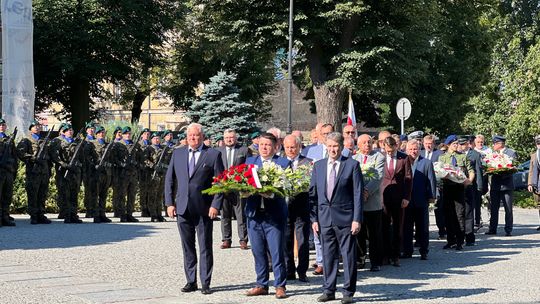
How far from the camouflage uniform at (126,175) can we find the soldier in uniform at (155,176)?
40cm

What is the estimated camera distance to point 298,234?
40.1 feet

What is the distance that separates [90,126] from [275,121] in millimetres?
45270

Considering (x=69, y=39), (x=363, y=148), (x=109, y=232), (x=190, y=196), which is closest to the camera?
(x=190, y=196)

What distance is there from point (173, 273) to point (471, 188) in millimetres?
7073

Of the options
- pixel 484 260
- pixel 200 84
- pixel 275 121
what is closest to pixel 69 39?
pixel 200 84

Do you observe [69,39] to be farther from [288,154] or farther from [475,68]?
[288,154]

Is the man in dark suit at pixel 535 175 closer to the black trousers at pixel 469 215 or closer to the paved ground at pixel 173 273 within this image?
the paved ground at pixel 173 273

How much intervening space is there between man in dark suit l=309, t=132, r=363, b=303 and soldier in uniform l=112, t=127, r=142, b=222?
10317mm

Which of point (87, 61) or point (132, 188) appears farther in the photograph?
point (87, 61)

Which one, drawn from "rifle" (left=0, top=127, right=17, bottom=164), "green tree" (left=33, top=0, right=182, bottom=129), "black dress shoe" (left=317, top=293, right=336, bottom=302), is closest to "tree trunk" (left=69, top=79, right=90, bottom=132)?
"green tree" (left=33, top=0, right=182, bottom=129)

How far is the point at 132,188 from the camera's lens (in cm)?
2070

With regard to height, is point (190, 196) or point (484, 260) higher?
point (190, 196)

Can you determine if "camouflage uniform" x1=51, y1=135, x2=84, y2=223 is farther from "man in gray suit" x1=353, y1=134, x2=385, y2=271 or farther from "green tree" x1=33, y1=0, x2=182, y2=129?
"green tree" x1=33, y1=0, x2=182, y2=129

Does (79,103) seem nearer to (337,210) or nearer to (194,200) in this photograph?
(194,200)
